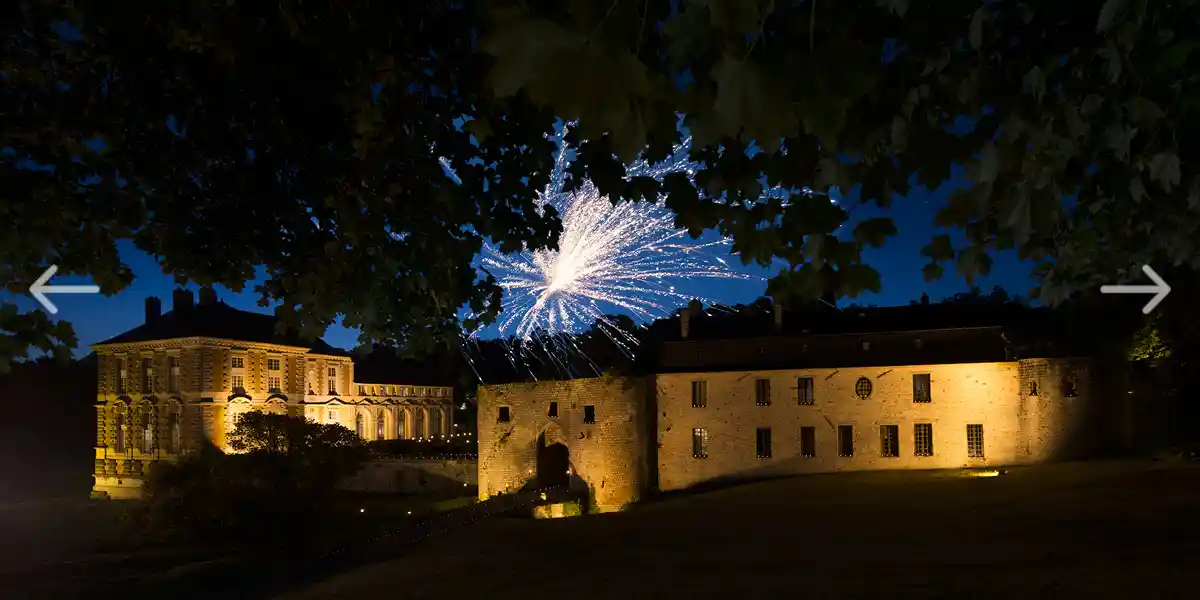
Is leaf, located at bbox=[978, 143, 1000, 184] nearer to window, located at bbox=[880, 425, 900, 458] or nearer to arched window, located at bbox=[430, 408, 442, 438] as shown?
window, located at bbox=[880, 425, 900, 458]

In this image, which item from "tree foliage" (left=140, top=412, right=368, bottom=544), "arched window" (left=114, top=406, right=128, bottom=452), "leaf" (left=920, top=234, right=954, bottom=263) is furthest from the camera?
"arched window" (left=114, top=406, right=128, bottom=452)

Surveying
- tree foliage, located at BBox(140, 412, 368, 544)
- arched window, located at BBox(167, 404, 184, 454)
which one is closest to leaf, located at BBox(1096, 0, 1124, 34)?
tree foliage, located at BBox(140, 412, 368, 544)

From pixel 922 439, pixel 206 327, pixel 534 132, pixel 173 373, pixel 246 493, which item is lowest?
pixel 246 493

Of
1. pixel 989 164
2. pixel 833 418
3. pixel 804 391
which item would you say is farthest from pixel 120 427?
pixel 989 164

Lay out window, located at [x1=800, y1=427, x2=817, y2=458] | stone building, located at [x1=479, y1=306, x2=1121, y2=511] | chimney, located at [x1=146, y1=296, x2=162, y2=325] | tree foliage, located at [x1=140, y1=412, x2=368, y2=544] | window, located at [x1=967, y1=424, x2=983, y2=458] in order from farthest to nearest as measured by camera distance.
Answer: chimney, located at [x1=146, y1=296, x2=162, y2=325], tree foliage, located at [x1=140, y1=412, x2=368, y2=544], window, located at [x1=800, y1=427, x2=817, y2=458], window, located at [x1=967, y1=424, x2=983, y2=458], stone building, located at [x1=479, y1=306, x2=1121, y2=511]

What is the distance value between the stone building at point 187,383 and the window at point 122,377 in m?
0.07

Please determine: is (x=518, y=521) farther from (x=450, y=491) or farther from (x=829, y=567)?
(x=450, y=491)

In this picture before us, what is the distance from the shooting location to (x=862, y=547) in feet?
59.8

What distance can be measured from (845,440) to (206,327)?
148 ft

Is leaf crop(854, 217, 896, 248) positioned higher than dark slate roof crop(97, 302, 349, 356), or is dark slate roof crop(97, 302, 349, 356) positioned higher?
dark slate roof crop(97, 302, 349, 356)

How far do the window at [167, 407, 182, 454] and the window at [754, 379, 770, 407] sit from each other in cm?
4168

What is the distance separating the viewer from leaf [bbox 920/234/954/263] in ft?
21.3

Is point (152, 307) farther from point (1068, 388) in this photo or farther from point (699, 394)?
point (1068, 388)

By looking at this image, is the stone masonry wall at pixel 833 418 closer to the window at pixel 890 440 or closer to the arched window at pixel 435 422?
the window at pixel 890 440
